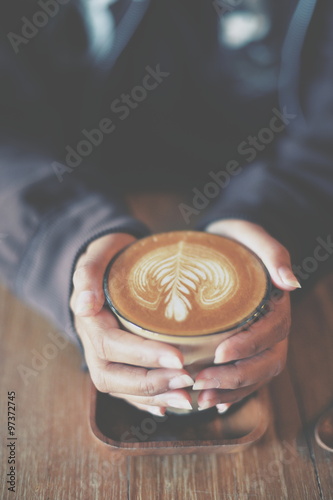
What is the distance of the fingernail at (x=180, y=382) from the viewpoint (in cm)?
62

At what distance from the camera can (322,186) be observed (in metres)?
0.94

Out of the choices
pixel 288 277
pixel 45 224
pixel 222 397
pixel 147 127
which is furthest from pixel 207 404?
pixel 147 127

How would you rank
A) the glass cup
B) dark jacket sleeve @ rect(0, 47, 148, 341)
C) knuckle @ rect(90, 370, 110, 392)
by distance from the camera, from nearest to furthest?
the glass cup → knuckle @ rect(90, 370, 110, 392) → dark jacket sleeve @ rect(0, 47, 148, 341)

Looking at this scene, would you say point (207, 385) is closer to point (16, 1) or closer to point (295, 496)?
point (295, 496)

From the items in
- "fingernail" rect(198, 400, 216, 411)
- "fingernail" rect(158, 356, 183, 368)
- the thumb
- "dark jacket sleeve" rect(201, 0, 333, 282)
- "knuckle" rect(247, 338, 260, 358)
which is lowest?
"dark jacket sleeve" rect(201, 0, 333, 282)

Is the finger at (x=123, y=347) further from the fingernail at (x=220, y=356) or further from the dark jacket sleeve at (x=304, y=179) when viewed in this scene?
the dark jacket sleeve at (x=304, y=179)

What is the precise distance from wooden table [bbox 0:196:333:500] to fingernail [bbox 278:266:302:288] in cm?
20

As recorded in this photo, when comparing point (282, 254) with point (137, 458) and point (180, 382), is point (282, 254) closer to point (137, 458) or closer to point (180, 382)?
point (180, 382)

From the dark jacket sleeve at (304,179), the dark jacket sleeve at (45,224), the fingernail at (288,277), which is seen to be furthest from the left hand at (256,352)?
the dark jacket sleeve at (45,224)

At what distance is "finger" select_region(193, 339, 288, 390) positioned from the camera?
0.63 m

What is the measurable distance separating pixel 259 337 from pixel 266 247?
6.9 inches

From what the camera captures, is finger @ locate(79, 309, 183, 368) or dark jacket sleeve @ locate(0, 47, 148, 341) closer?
finger @ locate(79, 309, 183, 368)

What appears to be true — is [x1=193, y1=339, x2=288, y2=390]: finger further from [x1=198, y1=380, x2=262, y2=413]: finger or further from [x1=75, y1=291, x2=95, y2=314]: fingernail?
[x1=75, y1=291, x2=95, y2=314]: fingernail

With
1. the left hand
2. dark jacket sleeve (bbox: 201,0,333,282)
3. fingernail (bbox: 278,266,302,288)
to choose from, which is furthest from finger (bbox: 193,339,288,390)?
dark jacket sleeve (bbox: 201,0,333,282)
